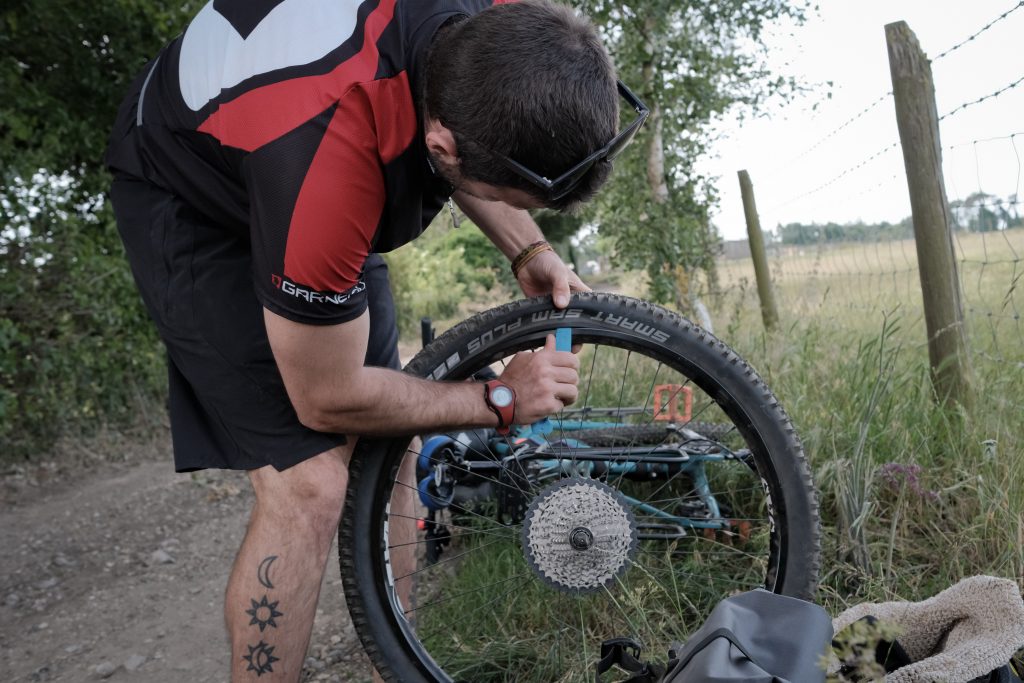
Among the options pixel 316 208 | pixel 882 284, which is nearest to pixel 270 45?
pixel 316 208

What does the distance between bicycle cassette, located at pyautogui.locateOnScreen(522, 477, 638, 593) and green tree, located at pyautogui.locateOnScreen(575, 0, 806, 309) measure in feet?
11.3

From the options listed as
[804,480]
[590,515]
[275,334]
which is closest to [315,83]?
[275,334]

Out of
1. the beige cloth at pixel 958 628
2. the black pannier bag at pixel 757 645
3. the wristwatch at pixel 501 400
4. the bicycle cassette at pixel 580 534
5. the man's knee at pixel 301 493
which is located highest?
the wristwatch at pixel 501 400

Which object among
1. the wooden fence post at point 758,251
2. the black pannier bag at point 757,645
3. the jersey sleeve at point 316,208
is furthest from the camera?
the wooden fence post at point 758,251

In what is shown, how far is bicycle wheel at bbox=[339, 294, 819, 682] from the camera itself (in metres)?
1.94

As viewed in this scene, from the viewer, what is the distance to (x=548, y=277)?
2168 millimetres

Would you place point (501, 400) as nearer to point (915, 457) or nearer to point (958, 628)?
point (958, 628)

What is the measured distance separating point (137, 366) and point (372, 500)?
13.9 ft

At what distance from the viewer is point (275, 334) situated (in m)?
1.59

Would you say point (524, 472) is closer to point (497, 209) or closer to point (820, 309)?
point (497, 209)

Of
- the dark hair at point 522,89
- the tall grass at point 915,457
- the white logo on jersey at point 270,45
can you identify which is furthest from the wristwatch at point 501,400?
the tall grass at point 915,457

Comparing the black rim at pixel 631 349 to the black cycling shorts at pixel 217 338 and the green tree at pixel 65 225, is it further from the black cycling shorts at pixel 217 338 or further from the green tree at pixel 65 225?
the green tree at pixel 65 225

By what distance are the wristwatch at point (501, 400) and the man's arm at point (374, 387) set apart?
0.01 m

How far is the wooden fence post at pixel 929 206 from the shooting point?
8.67 ft
